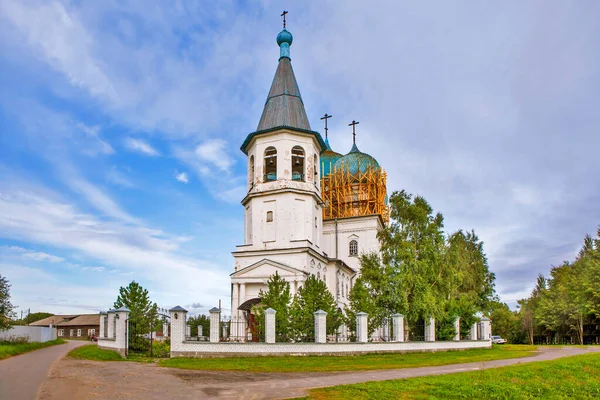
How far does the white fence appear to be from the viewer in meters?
27.9

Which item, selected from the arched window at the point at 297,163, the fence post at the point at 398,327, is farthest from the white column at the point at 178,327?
the arched window at the point at 297,163

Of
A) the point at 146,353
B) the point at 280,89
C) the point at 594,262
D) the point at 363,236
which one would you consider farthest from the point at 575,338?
the point at 146,353

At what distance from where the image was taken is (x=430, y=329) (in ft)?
81.3

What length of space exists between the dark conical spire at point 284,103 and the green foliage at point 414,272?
7.78 meters

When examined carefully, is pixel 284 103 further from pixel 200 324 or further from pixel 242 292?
pixel 200 324

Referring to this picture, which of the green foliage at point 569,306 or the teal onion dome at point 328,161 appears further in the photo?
the teal onion dome at point 328,161

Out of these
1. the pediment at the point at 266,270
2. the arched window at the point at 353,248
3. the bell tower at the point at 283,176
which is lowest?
the pediment at the point at 266,270

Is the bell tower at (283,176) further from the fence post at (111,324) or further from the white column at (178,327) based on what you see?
the white column at (178,327)

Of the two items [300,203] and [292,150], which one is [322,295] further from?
[292,150]

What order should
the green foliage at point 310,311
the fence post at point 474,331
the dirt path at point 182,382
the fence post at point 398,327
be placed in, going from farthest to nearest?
the fence post at point 474,331 → the fence post at point 398,327 → the green foliage at point 310,311 → the dirt path at point 182,382

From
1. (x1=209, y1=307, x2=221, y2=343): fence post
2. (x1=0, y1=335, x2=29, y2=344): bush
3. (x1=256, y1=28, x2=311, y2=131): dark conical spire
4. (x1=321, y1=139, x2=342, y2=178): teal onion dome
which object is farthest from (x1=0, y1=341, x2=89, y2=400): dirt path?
(x1=321, y1=139, x2=342, y2=178): teal onion dome

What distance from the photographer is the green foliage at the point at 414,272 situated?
2506 centimetres

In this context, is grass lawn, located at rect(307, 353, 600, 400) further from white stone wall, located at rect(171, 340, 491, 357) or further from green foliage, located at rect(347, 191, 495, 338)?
green foliage, located at rect(347, 191, 495, 338)

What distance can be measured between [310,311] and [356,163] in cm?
2241
